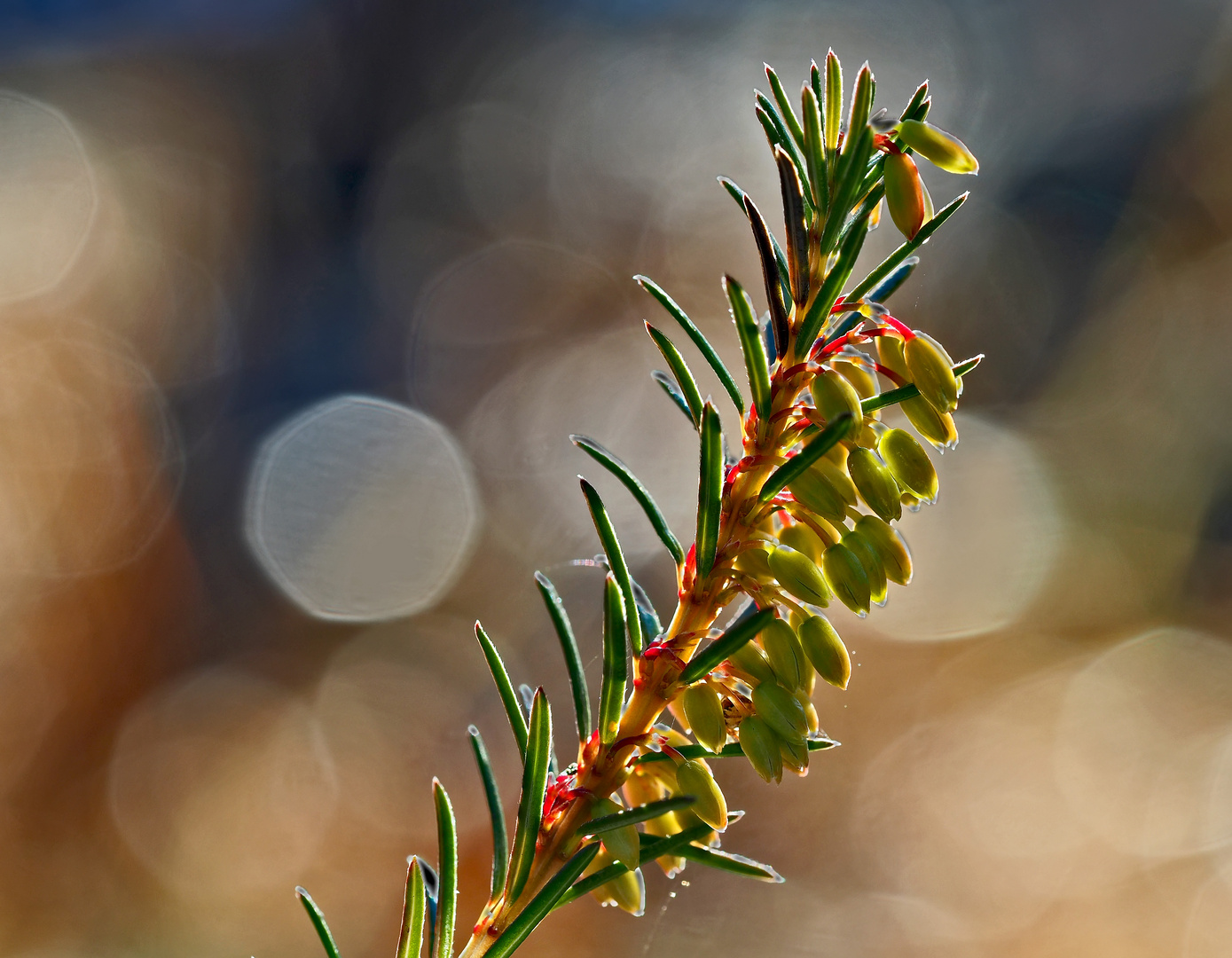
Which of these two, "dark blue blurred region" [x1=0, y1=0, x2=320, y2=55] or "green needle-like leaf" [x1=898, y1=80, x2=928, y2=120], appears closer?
"green needle-like leaf" [x1=898, y1=80, x2=928, y2=120]

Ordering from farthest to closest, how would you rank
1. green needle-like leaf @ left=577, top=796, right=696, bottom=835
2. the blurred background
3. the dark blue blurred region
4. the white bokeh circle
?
the dark blue blurred region
the white bokeh circle
the blurred background
green needle-like leaf @ left=577, top=796, right=696, bottom=835

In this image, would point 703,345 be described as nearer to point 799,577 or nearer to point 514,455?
point 799,577

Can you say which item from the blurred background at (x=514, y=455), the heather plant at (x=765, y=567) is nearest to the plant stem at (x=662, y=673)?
the heather plant at (x=765, y=567)

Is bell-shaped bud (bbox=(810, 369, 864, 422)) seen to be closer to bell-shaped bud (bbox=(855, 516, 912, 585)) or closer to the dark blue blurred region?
bell-shaped bud (bbox=(855, 516, 912, 585))

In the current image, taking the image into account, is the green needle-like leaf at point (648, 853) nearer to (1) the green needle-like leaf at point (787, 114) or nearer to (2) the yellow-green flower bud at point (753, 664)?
(2) the yellow-green flower bud at point (753, 664)

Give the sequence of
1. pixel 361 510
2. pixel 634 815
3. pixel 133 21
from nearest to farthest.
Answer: pixel 634 815 < pixel 361 510 < pixel 133 21

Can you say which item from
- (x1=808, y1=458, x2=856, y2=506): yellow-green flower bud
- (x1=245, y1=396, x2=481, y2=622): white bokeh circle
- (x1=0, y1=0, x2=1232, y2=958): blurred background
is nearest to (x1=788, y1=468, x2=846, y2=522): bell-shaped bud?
(x1=808, y1=458, x2=856, y2=506): yellow-green flower bud

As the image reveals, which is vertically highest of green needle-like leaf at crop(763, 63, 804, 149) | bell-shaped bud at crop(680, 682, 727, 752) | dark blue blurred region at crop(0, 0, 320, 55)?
dark blue blurred region at crop(0, 0, 320, 55)

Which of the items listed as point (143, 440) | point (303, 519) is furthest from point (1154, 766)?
point (143, 440)

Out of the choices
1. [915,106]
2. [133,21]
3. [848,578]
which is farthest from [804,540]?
[133,21]
